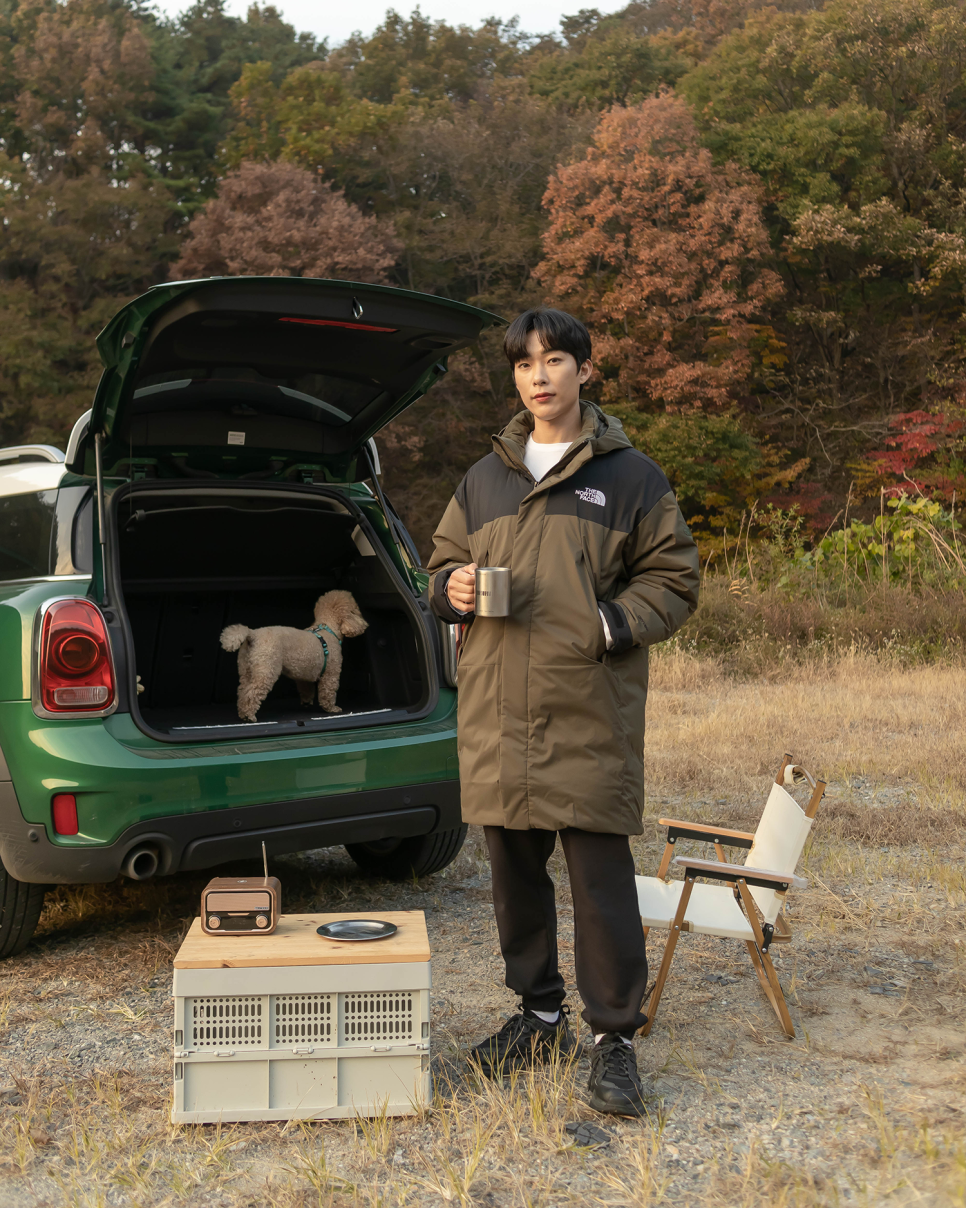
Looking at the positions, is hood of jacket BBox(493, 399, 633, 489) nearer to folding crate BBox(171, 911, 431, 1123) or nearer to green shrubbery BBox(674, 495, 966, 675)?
folding crate BBox(171, 911, 431, 1123)

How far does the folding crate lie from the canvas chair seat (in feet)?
2.36

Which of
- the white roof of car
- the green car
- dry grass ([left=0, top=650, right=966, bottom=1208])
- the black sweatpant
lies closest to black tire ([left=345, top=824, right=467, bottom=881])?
the green car

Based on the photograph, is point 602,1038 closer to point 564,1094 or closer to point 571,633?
point 564,1094

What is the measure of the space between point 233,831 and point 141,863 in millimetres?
270

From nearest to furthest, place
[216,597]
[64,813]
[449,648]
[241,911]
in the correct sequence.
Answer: [241,911] < [64,813] < [449,648] < [216,597]

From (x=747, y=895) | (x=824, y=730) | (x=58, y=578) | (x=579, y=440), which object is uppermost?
(x=579, y=440)

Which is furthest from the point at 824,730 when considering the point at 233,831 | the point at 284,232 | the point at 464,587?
the point at 284,232

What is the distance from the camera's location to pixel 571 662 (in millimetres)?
2633

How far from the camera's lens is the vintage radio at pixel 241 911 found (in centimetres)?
279

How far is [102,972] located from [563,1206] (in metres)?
1.86

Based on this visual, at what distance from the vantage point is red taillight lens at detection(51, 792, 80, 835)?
3.24m

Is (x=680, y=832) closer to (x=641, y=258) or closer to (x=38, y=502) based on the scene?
(x=38, y=502)

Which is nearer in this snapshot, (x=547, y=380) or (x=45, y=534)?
(x=547, y=380)

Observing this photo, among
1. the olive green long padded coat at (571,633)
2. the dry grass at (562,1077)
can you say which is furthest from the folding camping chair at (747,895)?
the olive green long padded coat at (571,633)
